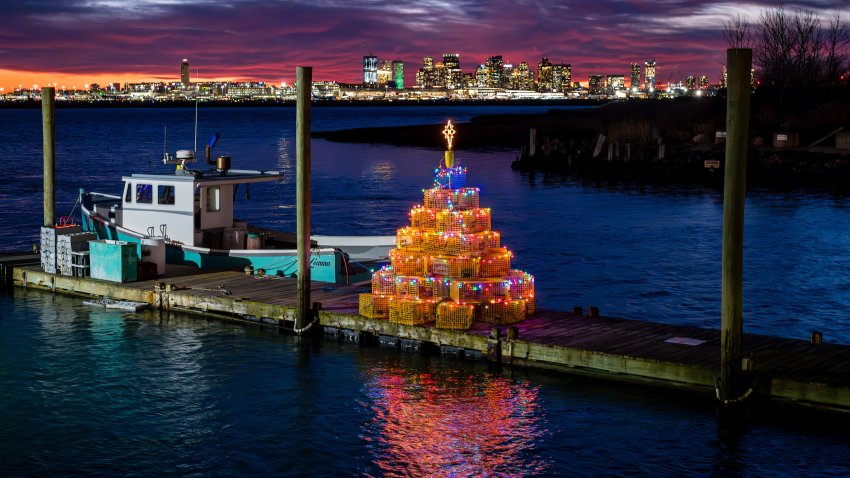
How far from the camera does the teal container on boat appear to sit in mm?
23188

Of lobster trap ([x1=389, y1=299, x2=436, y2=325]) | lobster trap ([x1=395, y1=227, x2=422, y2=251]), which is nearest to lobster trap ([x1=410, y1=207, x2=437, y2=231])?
lobster trap ([x1=395, y1=227, x2=422, y2=251])

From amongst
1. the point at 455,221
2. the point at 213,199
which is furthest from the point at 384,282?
the point at 213,199

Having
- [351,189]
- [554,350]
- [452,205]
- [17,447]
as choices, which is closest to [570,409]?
[554,350]

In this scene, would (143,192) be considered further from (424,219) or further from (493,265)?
(493,265)

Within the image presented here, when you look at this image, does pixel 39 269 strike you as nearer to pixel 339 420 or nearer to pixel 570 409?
pixel 339 420

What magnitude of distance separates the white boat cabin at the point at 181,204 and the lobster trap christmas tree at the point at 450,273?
6880mm

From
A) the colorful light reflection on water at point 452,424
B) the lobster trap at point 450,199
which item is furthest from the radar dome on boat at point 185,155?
the colorful light reflection on water at point 452,424

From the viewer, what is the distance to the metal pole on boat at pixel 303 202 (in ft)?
64.9

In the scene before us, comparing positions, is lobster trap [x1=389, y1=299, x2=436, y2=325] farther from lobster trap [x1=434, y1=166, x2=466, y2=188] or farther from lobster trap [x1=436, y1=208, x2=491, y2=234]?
lobster trap [x1=434, y1=166, x2=466, y2=188]

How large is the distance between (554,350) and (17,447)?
26.6ft

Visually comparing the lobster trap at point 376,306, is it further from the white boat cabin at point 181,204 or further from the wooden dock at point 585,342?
the white boat cabin at point 181,204

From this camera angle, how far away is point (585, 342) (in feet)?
56.6

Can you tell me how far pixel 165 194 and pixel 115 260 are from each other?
2.63 m

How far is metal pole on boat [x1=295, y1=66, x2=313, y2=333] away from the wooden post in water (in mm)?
7853
